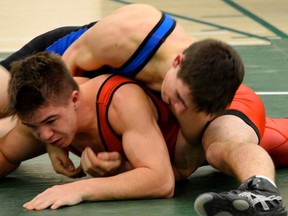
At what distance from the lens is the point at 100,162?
157 inches

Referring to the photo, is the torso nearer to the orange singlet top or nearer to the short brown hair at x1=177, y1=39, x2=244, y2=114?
the orange singlet top

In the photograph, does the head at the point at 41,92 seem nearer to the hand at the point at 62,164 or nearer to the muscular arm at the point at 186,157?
the hand at the point at 62,164

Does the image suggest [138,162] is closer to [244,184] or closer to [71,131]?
[71,131]

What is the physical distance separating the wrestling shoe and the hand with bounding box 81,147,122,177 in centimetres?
70

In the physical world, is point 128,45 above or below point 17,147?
above

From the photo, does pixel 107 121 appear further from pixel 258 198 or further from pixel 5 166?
pixel 258 198

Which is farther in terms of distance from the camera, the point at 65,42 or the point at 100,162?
the point at 65,42

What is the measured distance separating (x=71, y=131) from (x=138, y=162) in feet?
1.02

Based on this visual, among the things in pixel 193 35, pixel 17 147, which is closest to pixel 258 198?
pixel 17 147

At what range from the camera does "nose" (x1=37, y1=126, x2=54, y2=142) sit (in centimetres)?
381

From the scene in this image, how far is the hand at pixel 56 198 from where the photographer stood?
3832 mm

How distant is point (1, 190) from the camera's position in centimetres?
419

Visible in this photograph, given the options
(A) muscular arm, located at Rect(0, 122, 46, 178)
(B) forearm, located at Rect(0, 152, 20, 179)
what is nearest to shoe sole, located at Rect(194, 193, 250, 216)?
(A) muscular arm, located at Rect(0, 122, 46, 178)

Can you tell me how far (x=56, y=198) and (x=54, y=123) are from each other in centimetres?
31
